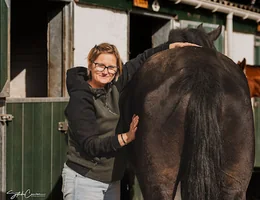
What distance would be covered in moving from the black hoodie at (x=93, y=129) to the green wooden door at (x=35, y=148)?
1446mm

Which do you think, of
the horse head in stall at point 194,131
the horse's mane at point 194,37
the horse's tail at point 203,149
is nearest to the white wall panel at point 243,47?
the horse's mane at point 194,37

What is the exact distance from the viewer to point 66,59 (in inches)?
219

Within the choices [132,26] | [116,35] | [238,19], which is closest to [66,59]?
[116,35]

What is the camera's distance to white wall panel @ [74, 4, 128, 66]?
5.72 metres

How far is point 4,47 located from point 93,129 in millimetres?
1834

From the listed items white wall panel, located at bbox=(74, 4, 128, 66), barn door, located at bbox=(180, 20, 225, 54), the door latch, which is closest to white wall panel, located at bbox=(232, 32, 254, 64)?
barn door, located at bbox=(180, 20, 225, 54)

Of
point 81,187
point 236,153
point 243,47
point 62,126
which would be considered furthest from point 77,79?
point 243,47

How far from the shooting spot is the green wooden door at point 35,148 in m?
4.65

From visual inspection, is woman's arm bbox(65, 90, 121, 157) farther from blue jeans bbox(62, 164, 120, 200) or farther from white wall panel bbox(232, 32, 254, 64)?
white wall panel bbox(232, 32, 254, 64)

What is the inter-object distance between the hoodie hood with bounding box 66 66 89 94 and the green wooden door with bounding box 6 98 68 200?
4.62 ft

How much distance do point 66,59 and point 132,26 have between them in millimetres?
3711

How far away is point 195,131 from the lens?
2766 millimetres
